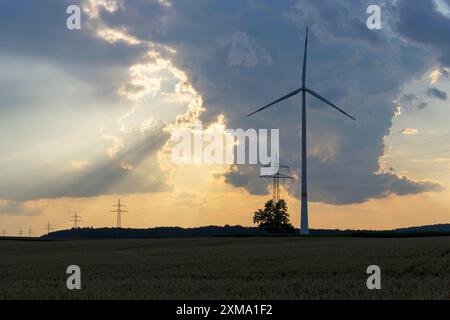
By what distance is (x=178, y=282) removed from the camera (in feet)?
87.4

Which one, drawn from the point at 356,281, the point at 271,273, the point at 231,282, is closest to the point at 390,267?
the point at 271,273

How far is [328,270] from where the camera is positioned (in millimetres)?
31750

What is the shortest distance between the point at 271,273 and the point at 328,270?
9.93 ft

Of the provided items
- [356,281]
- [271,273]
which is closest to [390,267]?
[271,273]
